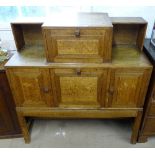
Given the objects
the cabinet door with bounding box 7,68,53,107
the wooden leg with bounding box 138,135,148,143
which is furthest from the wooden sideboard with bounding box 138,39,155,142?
the cabinet door with bounding box 7,68,53,107

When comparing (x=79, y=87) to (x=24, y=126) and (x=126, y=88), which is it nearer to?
(x=126, y=88)

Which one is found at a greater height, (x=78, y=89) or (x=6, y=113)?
(x=78, y=89)

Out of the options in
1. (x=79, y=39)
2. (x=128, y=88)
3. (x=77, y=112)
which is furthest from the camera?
(x=77, y=112)

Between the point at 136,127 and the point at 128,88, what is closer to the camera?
the point at 128,88

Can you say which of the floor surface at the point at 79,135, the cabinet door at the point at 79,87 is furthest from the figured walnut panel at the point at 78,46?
the floor surface at the point at 79,135

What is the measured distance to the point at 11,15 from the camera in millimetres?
1537

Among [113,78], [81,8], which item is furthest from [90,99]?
[81,8]

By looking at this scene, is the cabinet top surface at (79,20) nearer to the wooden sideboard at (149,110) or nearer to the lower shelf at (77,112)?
the wooden sideboard at (149,110)

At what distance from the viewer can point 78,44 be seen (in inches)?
44.1

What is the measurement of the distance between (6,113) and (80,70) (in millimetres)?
769

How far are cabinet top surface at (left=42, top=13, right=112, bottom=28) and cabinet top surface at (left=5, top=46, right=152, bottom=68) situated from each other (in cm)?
25

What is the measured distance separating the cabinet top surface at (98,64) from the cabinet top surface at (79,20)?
0.25m

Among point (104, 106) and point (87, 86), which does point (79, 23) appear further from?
point (104, 106)

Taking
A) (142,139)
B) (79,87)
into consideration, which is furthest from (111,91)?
(142,139)
